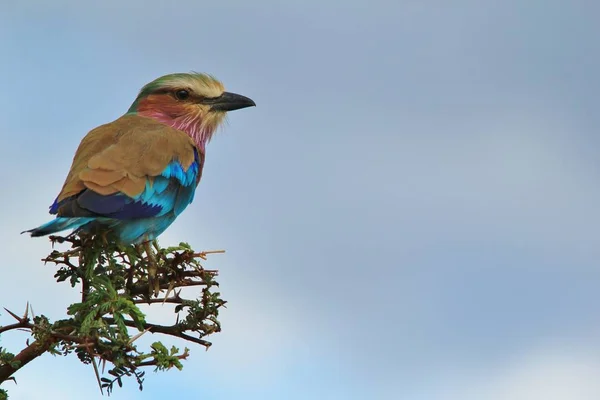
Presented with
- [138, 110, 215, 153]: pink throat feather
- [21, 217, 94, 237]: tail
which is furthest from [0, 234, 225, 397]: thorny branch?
[138, 110, 215, 153]: pink throat feather

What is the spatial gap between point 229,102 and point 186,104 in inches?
15.4

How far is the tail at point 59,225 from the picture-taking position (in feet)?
14.8

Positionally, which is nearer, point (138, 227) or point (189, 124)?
point (138, 227)

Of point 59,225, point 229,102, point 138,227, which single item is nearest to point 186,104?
point 229,102

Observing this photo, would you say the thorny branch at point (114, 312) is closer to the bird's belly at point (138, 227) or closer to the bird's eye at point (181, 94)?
the bird's belly at point (138, 227)

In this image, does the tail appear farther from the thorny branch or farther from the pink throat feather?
the pink throat feather

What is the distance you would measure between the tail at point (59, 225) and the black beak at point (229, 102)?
8.24 ft

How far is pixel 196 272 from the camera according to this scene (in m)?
4.68

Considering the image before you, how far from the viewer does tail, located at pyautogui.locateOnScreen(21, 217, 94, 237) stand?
452cm

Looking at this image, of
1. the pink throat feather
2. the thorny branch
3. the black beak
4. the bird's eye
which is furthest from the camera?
the black beak

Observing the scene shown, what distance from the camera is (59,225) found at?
15.4ft

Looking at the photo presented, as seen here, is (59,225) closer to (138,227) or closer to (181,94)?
(138,227)

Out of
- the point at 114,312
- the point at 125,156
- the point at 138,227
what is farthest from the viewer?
the point at 125,156

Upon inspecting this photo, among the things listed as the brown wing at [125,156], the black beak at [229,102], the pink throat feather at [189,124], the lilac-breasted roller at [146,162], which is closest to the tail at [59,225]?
the lilac-breasted roller at [146,162]
